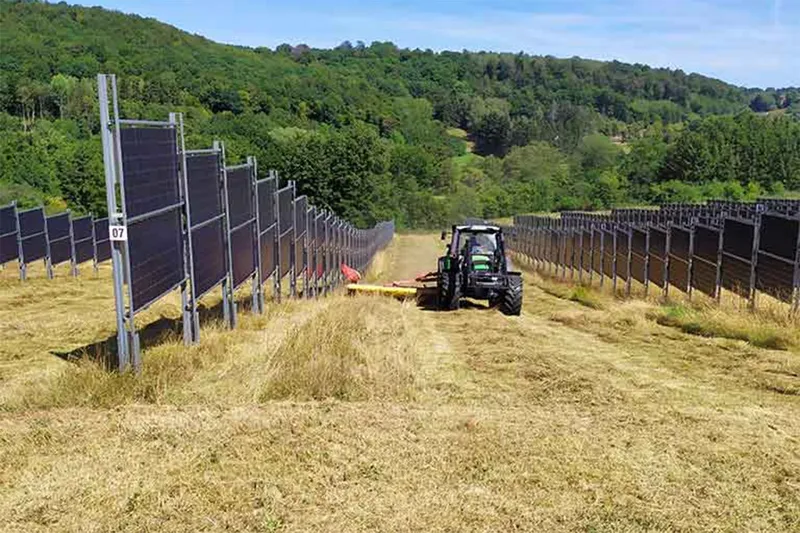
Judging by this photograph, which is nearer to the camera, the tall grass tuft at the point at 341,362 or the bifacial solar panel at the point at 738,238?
the tall grass tuft at the point at 341,362

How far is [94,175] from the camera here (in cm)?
7738

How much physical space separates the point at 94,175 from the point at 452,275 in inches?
2691

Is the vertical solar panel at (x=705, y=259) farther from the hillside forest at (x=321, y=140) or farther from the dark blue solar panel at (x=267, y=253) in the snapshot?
the hillside forest at (x=321, y=140)

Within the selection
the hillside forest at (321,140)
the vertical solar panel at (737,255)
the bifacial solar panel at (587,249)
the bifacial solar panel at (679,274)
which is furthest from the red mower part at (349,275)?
the hillside forest at (321,140)

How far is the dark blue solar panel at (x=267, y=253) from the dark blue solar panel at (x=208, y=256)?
292cm

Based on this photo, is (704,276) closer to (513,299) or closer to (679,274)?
(679,274)

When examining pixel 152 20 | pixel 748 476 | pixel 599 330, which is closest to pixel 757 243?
pixel 599 330

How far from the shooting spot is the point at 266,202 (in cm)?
1505

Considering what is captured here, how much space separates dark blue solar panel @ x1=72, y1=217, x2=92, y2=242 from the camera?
25.7m

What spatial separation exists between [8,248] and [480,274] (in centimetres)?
1364

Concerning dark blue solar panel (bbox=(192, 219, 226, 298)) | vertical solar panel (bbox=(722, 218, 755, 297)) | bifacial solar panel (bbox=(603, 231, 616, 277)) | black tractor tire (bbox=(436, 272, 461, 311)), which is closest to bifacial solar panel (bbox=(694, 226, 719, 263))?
vertical solar panel (bbox=(722, 218, 755, 297))

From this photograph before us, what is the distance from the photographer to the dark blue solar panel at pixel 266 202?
14477 mm

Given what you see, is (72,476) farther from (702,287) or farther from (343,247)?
(343,247)

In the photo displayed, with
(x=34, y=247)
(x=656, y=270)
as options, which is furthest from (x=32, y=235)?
(x=656, y=270)
